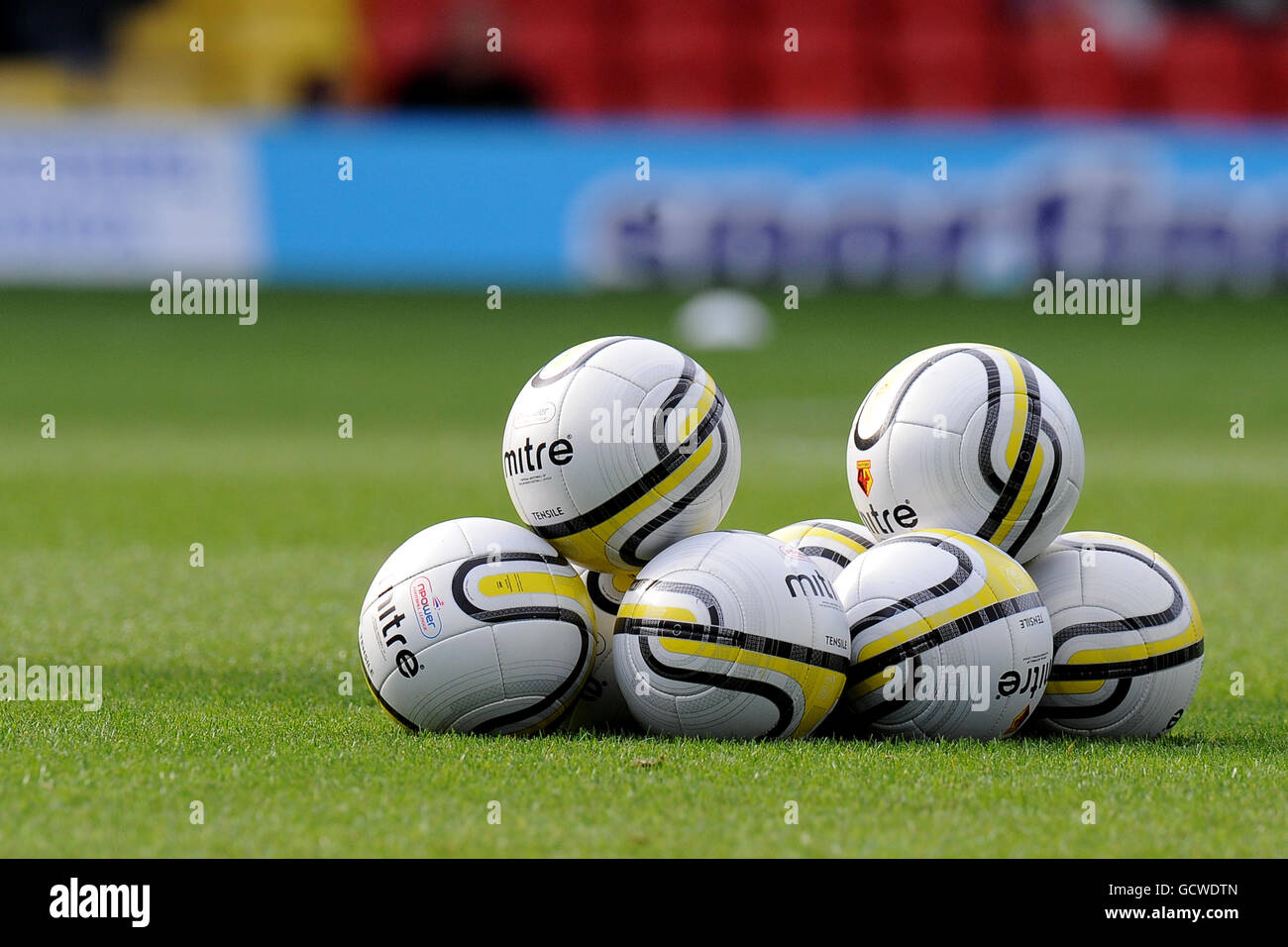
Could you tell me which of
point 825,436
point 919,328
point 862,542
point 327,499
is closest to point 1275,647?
point 862,542

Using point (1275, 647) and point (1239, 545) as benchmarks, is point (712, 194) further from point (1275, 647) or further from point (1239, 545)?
point (1275, 647)

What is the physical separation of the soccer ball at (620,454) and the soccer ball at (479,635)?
186 millimetres

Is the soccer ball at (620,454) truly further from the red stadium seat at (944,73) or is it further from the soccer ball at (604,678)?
the red stadium seat at (944,73)

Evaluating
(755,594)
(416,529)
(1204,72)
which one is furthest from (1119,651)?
(1204,72)

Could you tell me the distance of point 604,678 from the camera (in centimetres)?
684

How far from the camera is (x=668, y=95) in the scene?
111ft

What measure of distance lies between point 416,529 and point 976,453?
24.7 feet

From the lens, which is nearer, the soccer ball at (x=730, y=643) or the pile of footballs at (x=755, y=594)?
A: the soccer ball at (x=730, y=643)

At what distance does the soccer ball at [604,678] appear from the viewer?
6824 millimetres

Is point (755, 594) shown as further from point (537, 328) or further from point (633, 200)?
point (633, 200)

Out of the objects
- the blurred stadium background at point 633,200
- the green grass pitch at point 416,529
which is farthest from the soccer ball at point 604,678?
the blurred stadium background at point 633,200

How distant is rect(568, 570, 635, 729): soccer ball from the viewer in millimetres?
6824

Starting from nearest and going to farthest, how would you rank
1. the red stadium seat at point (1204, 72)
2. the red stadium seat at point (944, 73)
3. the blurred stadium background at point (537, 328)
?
the blurred stadium background at point (537, 328), the red stadium seat at point (944, 73), the red stadium seat at point (1204, 72)

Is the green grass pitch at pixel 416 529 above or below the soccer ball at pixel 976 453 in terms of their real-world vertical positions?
below
